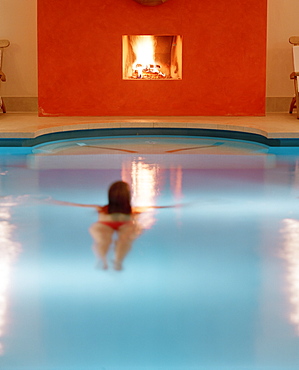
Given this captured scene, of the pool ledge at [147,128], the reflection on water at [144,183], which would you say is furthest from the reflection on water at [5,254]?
the pool ledge at [147,128]

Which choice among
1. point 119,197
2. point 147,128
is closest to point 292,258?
point 119,197

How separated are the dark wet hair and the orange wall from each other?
600 cm

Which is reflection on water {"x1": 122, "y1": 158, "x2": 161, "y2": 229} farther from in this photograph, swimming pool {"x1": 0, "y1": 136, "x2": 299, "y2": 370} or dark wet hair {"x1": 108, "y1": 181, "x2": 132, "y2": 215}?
dark wet hair {"x1": 108, "y1": 181, "x2": 132, "y2": 215}

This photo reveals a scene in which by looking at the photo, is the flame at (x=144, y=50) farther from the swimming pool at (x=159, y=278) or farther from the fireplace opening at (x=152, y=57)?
the swimming pool at (x=159, y=278)

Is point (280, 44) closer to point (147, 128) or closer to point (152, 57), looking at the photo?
point (152, 57)

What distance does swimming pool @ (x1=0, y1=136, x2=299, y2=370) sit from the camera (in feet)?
7.48

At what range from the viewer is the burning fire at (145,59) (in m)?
10.0

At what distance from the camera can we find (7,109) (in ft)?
35.1

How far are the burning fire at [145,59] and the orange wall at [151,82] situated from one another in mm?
418

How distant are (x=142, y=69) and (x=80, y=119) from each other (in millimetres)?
1583

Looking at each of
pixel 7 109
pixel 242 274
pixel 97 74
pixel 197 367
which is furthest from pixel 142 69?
pixel 197 367

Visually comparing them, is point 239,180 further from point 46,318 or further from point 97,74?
point 97,74

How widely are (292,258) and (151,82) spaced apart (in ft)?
21.9

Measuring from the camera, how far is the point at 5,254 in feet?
11.2
